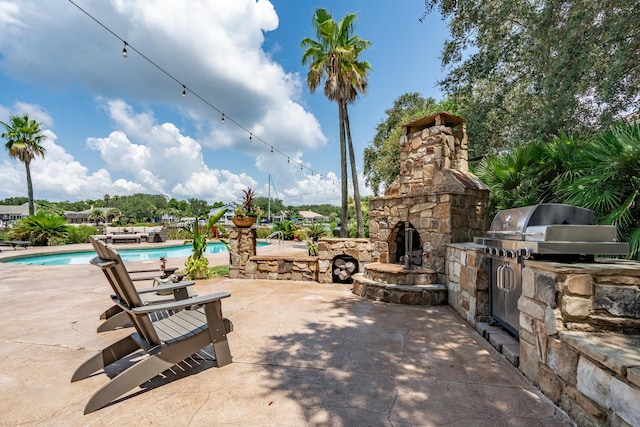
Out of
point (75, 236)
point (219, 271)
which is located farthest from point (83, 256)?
point (219, 271)

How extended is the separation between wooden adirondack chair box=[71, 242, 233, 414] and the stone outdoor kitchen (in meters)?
2.51

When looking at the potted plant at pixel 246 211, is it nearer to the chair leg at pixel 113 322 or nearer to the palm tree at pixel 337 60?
Answer: the chair leg at pixel 113 322

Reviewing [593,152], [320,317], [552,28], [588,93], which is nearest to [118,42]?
[320,317]

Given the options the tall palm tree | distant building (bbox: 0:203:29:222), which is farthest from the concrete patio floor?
distant building (bbox: 0:203:29:222)

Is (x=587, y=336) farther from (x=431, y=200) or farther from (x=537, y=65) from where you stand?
(x=537, y=65)

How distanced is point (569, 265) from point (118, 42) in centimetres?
808

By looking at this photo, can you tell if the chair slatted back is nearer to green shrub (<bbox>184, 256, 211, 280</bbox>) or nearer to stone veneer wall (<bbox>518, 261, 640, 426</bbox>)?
stone veneer wall (<bbox>518, 261, 640, 426</bbox>)

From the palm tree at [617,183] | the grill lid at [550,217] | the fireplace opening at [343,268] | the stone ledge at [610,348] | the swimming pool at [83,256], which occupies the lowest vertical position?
the swimming pool at [83,256]

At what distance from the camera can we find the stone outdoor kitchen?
5.16 feet

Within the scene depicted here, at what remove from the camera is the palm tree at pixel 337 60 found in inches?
433

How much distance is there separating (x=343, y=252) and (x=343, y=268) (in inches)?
15.4

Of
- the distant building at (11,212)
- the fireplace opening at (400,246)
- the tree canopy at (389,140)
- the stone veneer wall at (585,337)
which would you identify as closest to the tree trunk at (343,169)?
the tree canopy at (389,140)

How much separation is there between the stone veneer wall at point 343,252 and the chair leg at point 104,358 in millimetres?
4266

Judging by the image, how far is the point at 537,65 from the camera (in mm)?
6234
